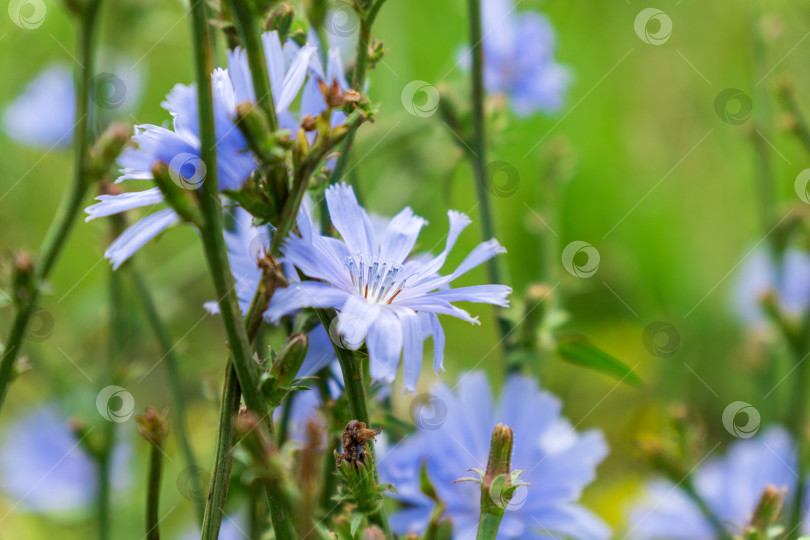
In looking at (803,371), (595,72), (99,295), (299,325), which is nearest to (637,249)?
(595,72)

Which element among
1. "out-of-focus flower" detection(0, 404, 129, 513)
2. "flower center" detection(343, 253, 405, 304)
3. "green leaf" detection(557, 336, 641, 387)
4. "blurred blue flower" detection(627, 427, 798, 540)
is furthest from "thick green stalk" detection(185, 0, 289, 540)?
"out-of-focus flower" detection(0, 404, 129, 513)

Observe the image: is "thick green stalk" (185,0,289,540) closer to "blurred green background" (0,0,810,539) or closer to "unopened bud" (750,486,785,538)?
"unopened bud" (750,486,785,538)

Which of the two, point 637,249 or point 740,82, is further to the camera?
point 740,82

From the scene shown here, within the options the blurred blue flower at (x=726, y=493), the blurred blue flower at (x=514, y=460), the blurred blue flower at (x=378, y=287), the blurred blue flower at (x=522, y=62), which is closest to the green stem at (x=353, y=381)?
the blurred blue flower at (x=378, y=287)

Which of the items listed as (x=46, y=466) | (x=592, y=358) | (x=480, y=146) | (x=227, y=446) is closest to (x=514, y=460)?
(x=592, y=358)

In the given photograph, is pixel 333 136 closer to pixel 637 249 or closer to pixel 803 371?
pixel 803 371

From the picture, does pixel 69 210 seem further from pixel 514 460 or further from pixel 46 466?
pixel 46 466

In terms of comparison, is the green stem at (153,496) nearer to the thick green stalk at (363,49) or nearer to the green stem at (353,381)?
the green stem at (353,381)
